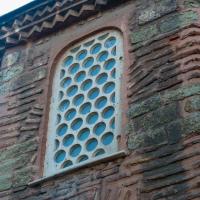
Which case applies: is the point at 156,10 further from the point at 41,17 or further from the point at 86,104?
the point at 41,17

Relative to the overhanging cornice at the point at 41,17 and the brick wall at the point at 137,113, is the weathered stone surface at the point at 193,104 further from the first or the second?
the overhanging cornice at the point at 41,17

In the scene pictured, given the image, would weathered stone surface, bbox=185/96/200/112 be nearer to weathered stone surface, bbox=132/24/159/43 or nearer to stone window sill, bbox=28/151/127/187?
stone window sill, bbox=28/151/127/187

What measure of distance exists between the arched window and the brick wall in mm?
139

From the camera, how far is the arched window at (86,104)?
5.95 m

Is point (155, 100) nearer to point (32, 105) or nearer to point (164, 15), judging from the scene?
point (164, 15)

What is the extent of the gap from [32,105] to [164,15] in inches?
74.3

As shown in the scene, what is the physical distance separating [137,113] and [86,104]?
0.91 m

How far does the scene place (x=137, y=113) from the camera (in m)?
5.68

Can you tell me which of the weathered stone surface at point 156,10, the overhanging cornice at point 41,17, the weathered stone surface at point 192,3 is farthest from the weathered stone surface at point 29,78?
the weathered stone surface at point 192,3

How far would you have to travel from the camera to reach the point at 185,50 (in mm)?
5867

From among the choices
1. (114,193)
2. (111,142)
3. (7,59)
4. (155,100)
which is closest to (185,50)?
(155,100)

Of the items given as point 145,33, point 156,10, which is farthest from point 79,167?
point 156,10

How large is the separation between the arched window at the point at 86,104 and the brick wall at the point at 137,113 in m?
0.14

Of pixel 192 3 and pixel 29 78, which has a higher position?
pixel 192 3
